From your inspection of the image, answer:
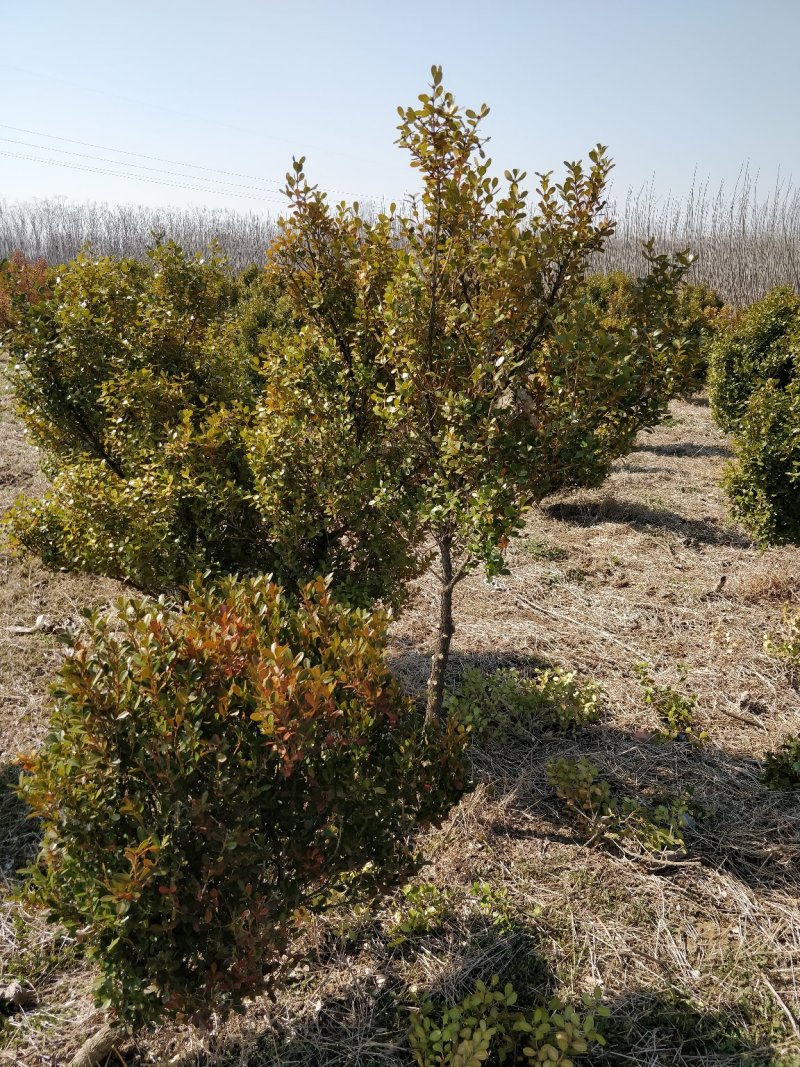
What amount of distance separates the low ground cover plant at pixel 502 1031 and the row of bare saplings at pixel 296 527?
541mm

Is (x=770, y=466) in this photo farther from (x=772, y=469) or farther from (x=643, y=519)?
(x=643, y=519)

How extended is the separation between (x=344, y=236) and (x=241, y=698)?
2.60 m

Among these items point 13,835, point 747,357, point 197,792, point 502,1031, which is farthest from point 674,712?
point 747,357

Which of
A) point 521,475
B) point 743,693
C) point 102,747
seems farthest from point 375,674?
point 743,693

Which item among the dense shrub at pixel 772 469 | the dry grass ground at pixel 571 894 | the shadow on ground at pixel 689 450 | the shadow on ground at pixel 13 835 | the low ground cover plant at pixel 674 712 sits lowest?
the shadow on ground at pixel 13 835

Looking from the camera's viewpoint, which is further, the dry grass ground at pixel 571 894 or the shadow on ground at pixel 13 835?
the shadow on ground at pixel 13 835

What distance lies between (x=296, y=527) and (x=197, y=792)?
1.75m

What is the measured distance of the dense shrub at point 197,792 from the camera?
1971 mm

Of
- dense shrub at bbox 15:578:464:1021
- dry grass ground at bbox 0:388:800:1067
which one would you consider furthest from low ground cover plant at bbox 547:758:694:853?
dense shrub at bbox 15:578:464:1021

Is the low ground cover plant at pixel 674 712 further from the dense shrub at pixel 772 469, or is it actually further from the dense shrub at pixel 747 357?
the dense shrub at pixel 747 357

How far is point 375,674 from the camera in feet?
7.65

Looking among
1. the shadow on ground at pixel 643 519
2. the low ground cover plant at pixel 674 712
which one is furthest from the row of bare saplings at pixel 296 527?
the shadow on ground at pixel 643 519

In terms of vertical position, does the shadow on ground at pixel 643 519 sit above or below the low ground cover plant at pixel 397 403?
below

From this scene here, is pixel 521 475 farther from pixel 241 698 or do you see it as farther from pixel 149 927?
pixel 149 927
